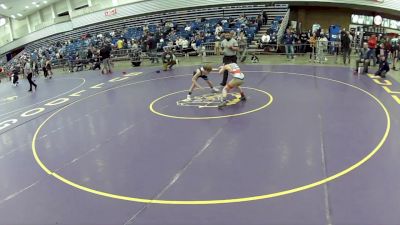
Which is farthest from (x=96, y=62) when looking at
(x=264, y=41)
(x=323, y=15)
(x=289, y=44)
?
(x=323, y=15)

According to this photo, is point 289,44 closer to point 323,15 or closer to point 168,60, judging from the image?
point 323,15

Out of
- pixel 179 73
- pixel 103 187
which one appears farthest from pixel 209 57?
pixel 103 187

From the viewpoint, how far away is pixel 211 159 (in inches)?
300

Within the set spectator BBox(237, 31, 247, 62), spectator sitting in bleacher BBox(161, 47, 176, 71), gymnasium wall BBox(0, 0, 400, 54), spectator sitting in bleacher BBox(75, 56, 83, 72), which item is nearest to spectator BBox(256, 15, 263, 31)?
gymnasium wall BBox(0, 0, 400, 54)

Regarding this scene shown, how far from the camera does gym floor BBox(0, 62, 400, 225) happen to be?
5762 mm

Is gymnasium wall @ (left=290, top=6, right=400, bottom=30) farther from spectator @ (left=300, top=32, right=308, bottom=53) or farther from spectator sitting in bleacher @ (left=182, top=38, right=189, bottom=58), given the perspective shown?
spectator sitting in bleacher @ (left=182, top=38, right=189, bottom=58)

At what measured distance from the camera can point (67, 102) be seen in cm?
1476

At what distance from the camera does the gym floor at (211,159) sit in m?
5.76

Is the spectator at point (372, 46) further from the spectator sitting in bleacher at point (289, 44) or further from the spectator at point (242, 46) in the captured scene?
the spectator at point (242, 46)

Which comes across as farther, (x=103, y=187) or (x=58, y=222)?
(x=103, y=187)

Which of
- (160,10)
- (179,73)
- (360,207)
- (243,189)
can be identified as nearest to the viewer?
(360,207)

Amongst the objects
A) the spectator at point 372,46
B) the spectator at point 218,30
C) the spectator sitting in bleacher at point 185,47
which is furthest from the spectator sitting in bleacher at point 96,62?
the spectator at point 372,46

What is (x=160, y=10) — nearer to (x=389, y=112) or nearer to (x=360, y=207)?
(x=389, y=112)

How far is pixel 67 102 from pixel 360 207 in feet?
40.1
